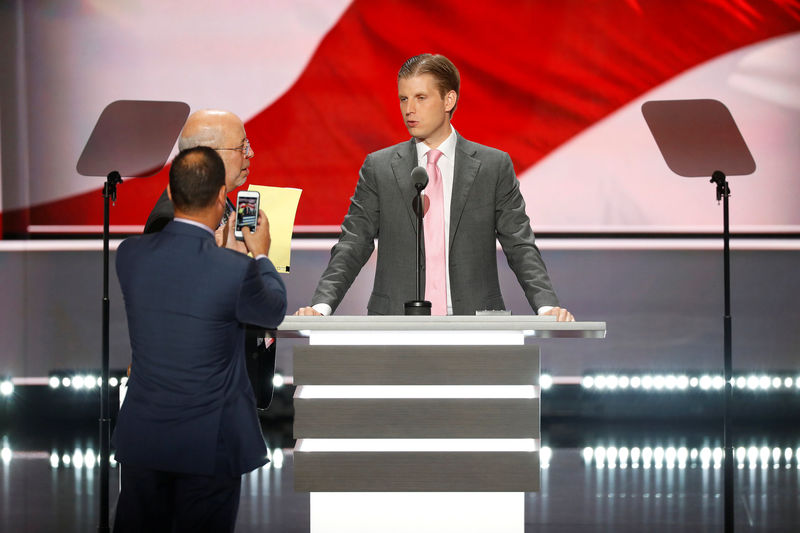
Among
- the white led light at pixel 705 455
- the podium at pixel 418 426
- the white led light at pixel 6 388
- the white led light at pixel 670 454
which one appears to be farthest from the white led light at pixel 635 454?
the white led light at pixel 6 388

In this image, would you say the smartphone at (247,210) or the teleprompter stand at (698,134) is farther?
the teleprompter stand at (698,134)

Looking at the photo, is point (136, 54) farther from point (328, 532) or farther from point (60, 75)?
point (328, 532)

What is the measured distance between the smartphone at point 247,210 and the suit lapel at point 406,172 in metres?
0.82

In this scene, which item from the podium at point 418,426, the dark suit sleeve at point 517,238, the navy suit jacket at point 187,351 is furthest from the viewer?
the dark suit sleeve at point 517,238

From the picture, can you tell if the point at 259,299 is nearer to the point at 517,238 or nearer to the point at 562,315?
the point at 562,315

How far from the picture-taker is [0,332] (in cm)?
600

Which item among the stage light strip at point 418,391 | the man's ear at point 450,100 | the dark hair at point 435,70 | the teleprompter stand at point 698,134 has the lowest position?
the stage light strip at point 418,391

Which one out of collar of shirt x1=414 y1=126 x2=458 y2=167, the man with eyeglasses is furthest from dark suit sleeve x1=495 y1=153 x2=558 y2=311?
the man with eyeglasses

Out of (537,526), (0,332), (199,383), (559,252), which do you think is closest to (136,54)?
(0,332)

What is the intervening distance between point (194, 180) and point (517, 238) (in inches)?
49.6

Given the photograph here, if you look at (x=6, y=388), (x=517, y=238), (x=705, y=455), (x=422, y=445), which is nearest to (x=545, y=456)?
(x=705, y=455)

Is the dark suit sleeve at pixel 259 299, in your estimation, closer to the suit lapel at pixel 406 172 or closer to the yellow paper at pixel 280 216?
the yellow paper at pixel 280 216

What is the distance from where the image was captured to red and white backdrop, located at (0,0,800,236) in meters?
5.96

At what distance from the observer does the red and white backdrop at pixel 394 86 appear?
596cm
